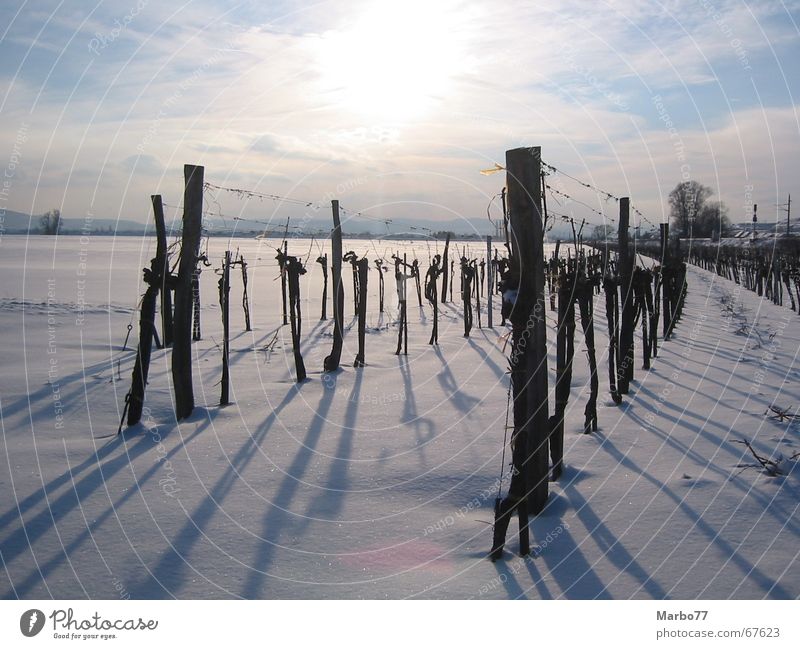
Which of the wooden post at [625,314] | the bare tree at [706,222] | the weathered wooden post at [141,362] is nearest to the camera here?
the weathered wooden post at [141,362]

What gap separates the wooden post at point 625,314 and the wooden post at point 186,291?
572cm

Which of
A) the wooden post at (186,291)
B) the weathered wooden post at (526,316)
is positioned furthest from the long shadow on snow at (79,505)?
the weathered wooden post at (526,316)

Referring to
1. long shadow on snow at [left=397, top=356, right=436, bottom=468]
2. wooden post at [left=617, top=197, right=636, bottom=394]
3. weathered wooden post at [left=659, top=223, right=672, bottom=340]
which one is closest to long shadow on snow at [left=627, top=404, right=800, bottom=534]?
wooden post at [left=617, top=197, right=636, bottom=394]

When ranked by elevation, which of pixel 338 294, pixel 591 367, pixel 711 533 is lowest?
pixel 711 533

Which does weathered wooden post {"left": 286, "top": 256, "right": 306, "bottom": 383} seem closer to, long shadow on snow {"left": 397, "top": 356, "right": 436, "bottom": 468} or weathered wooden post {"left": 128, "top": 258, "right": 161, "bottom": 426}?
long shadow on snow {"left": 397, "top": 356, "right": 436, "bottom": 468}

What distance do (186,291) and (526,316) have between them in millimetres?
4961

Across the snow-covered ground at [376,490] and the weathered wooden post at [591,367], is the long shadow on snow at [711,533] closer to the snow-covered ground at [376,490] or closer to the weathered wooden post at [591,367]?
the snow-covered ground at [376,490]

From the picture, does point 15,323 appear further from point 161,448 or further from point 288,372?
point 161,448

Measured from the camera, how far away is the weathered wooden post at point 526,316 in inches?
176

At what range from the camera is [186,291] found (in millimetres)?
7879

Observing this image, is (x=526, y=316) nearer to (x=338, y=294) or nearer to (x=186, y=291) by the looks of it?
(x=186, y=291)

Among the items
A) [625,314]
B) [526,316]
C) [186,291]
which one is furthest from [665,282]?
[526,316]

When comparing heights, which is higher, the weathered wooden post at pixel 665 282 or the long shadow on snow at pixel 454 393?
the weathered wooden post at pixel 665 282

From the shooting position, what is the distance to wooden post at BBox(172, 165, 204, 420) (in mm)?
7797
